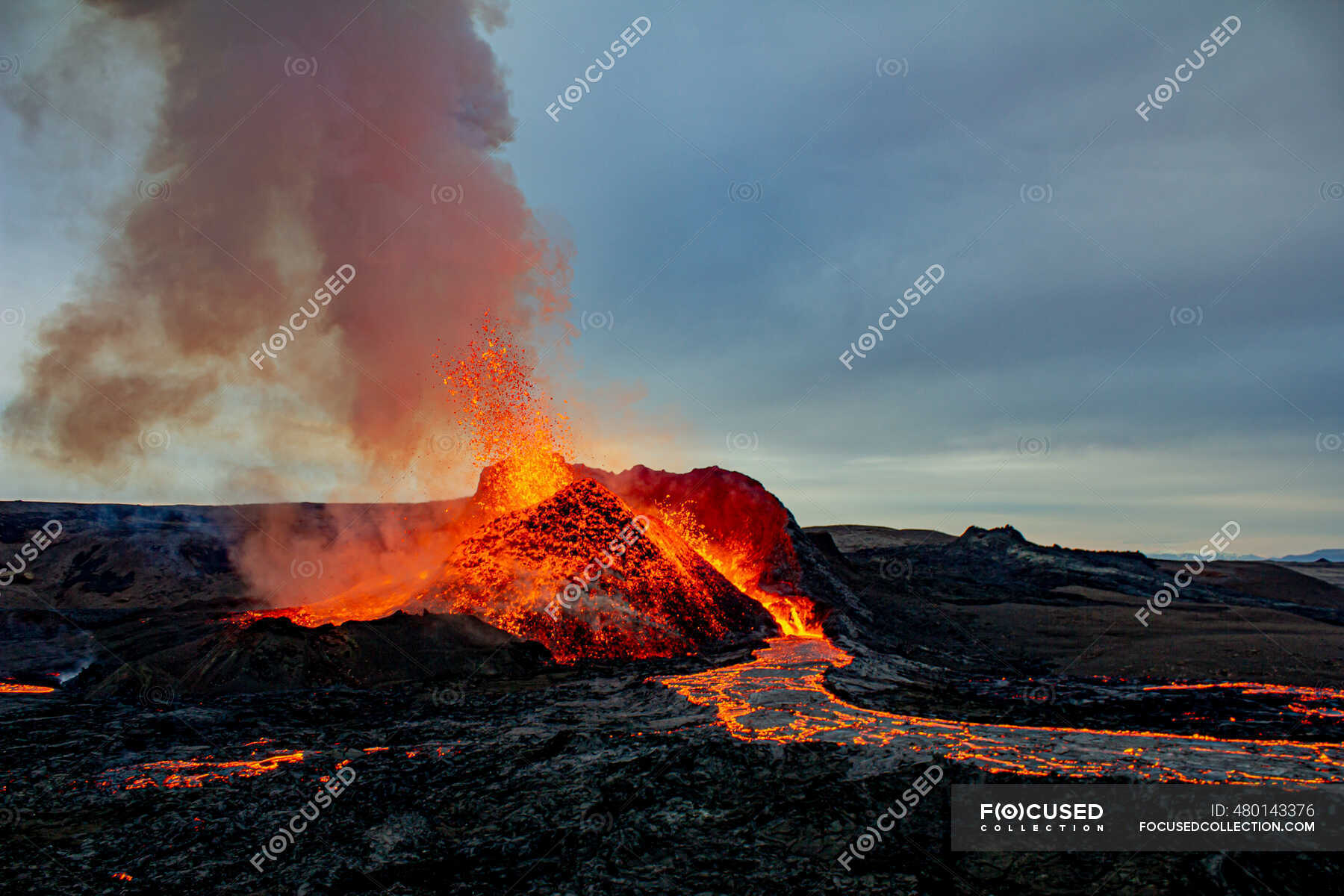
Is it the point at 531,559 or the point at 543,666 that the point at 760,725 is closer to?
the point at 543,666

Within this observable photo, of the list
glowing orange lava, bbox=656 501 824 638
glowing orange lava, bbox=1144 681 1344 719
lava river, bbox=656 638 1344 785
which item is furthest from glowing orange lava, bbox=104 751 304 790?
glowing orange lava, bbox=656 501 824 638

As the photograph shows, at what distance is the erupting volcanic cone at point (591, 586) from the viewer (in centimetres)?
1652

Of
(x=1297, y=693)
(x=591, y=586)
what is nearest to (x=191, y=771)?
(x=591, y=586)

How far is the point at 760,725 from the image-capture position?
8.76m

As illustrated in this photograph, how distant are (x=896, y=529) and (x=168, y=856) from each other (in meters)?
81.0

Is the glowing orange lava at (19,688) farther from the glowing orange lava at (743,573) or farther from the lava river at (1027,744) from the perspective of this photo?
the glowing orange lava at (743,573)

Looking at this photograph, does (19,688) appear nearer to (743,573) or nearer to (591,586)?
(591,586)

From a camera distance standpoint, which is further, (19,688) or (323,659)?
(323,659)

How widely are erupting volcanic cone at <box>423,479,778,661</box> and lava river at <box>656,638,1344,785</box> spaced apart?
530 centimetres

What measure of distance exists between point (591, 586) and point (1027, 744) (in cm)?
1158

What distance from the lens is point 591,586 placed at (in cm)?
1753

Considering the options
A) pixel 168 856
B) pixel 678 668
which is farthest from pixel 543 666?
pixel 168 856

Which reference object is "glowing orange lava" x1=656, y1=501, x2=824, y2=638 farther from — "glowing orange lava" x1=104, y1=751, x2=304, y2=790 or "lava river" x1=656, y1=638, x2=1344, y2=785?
"glowing orange lava" x1=104, y1=751, x2=304, y2=790

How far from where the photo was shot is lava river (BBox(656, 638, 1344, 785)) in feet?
20.9
